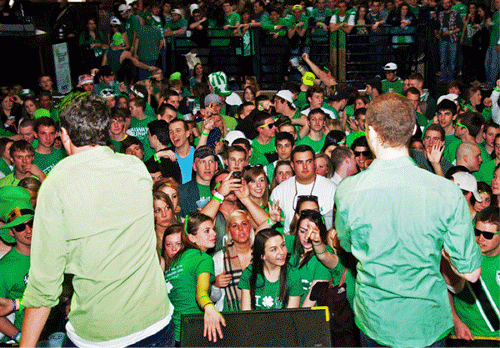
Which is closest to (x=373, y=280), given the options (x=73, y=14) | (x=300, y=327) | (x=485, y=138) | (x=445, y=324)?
(x=445, y=324)

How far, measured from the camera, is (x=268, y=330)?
2465 millimetres

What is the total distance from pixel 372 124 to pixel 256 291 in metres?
2.26

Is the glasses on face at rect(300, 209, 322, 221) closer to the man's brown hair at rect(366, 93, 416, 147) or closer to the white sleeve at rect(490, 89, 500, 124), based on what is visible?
the man's brown hair at rect(366, 93, 416, 147)

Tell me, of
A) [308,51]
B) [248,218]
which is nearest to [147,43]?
[308,51]

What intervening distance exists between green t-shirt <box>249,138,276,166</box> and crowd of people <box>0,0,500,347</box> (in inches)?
0.7

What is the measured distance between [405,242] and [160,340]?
3.51 ft

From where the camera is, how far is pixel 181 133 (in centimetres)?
619

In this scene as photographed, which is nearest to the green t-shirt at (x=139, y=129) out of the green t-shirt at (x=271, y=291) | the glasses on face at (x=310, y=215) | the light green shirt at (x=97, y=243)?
the glasses on face at (x=310, y=215)

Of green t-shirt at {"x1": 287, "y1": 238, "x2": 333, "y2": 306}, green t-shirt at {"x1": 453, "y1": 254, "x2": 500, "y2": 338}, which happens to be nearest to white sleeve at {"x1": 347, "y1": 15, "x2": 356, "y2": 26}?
green t-shirt at {"x1": 287, "y1": 238, "x2": 333, "y2": 306}

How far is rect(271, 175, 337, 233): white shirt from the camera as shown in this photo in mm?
5176

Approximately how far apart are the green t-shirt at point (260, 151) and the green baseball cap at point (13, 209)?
283 cm

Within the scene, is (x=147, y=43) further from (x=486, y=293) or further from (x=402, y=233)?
(x=402, y=233)

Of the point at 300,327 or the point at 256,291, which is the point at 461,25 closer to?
the point at 256,291

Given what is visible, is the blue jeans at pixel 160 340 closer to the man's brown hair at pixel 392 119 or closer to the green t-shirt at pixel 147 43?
the man's brown hair at pixel 392 119
